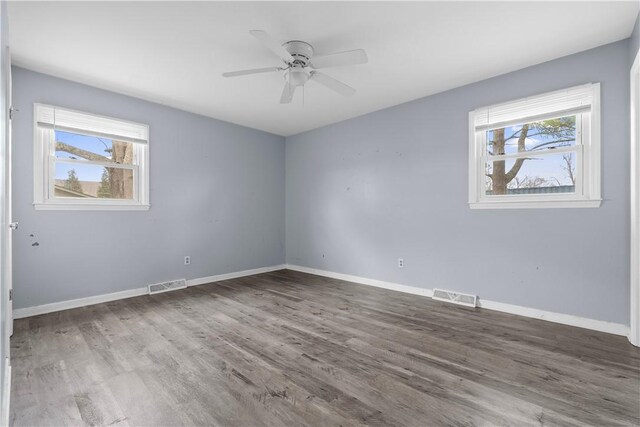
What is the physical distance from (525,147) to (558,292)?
1542 millimetres

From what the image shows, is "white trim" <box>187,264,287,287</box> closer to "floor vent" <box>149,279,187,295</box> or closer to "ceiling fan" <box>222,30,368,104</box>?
"floor vent" <box>149,279,187,295</box>

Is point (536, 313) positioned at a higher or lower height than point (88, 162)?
lower

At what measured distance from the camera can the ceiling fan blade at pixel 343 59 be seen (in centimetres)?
233

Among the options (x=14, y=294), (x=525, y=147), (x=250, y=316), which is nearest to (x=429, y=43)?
(x=525, y=147)

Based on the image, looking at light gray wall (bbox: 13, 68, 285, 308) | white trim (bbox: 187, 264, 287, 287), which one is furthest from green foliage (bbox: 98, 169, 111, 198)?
white trim (bbox: 187, 264, 287, 287)

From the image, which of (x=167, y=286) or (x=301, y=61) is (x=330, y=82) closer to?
(x=301, y=61)

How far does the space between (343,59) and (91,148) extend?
3260 millimetres

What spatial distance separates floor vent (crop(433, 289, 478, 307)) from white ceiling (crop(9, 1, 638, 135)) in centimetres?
251

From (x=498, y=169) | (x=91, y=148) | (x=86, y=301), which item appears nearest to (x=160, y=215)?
(x=91, y=148)

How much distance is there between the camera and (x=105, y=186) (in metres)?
3.69

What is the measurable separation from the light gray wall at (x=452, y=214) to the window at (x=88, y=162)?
8.57ft

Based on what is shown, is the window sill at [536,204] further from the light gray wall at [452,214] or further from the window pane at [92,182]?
the window pane at [92,182]

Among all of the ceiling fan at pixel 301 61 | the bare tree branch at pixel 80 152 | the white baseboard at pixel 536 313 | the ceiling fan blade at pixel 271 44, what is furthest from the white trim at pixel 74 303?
the ceiling fan blade at pixel 271 44

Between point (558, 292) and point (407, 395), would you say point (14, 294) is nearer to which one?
point (407, 395)
